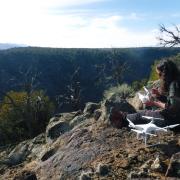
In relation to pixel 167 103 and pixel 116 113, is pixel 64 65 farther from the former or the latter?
pixel 167 103

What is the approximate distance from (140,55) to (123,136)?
15847 centimetres

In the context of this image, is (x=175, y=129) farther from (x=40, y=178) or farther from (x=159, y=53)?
(x=159, y=53)

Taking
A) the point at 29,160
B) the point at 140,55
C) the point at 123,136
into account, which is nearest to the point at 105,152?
the point at 123,136

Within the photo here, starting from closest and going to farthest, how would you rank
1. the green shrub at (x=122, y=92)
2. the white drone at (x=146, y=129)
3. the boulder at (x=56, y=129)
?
the white drone at (x=146, y=129) < the boulder at (x=56, y=129) < the green shrub at (x=122, y=92)

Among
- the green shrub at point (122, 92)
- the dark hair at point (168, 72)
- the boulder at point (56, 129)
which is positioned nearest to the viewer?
the dark hair at point (168, 72)

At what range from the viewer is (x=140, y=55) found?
545 ft

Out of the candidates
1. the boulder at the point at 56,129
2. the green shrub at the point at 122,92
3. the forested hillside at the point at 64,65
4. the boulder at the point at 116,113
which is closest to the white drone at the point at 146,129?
the boulder at the point at 116,113

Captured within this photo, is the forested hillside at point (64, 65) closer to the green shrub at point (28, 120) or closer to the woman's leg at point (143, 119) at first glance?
the green shrub at point (28, 120)

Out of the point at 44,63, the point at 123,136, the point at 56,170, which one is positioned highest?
the point at 123,136

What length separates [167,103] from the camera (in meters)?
9.23

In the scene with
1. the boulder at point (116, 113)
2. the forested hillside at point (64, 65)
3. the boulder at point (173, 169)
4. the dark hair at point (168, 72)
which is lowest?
the forested hillside at point (64, 65)

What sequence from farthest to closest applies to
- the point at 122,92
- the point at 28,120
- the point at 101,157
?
the point at 28,120, the point at 122,92, the point at 101,157

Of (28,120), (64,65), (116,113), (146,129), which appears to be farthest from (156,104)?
(64,65)

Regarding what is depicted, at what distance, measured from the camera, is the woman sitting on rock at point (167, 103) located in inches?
355
